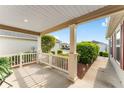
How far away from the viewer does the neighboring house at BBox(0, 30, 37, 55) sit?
22.6ft

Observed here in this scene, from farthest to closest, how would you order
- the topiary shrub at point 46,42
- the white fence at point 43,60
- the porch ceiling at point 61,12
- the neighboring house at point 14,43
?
the topiary shrub at point 46,42 < the neighboring house at point 14,43 < the white fence at point 43,60 < the porch ceiling at point 61,12

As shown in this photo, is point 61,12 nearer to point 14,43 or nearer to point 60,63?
point 60,63

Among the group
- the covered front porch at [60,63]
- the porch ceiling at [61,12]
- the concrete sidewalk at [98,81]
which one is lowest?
the concrete sidewalk at [98,81]

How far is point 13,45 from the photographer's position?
7465 mm

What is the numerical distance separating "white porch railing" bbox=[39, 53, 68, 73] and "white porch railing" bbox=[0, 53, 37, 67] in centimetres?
50

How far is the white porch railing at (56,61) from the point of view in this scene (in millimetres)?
4332

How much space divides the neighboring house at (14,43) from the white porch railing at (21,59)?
7.26 feet

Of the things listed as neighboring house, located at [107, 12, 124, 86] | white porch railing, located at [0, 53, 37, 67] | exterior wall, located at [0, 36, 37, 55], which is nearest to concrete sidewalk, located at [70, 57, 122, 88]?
neighboring house, located at [107, 12, 124, 86]

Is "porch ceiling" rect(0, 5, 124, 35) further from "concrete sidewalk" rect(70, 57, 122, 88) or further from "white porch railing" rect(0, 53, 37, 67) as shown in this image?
"concrete sidewalk" rect(70, 57, 122, 88)

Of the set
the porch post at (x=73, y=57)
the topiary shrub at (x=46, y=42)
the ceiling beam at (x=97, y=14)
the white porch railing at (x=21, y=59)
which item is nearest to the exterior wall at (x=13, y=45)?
the topiary shrub at (x=46, y=42)

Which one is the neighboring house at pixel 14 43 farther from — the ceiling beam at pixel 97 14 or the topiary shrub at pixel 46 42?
the ceiling beam at pixel 97 14
